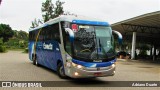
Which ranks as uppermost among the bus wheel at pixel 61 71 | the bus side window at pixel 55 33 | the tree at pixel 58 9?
the tree at pixel 58 9

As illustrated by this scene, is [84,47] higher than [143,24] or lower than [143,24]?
lower

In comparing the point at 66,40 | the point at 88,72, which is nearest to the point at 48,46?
the point at 66,40

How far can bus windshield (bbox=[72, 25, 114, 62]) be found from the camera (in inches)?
476

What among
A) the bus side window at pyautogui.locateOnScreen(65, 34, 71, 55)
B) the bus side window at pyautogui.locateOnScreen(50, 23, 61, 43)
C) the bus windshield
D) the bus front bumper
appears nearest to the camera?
the bus front bumper

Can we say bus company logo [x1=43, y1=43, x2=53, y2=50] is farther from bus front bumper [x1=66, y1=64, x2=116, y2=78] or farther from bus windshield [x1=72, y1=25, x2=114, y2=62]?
bus front bumper [x1=66, y1=64, x2=116, y2=78]

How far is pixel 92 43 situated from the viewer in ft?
40.4

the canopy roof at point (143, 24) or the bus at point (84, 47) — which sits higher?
the canopy roof at point (143, 24)

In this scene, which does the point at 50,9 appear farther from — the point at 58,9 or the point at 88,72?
the point at 88,72

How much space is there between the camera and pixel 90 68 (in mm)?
11945

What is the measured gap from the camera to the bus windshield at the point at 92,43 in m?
12.1

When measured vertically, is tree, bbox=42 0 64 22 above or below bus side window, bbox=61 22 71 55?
above

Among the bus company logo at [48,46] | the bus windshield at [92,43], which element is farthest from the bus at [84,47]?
the bus company logo at [48,46]

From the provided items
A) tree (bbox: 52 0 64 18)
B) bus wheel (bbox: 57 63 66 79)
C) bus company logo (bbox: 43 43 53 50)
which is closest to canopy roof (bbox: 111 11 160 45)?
bus company logo (bbox: 43 43 53 50)

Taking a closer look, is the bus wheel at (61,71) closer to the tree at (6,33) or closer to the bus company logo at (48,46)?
the bus company logo at (48,46)
